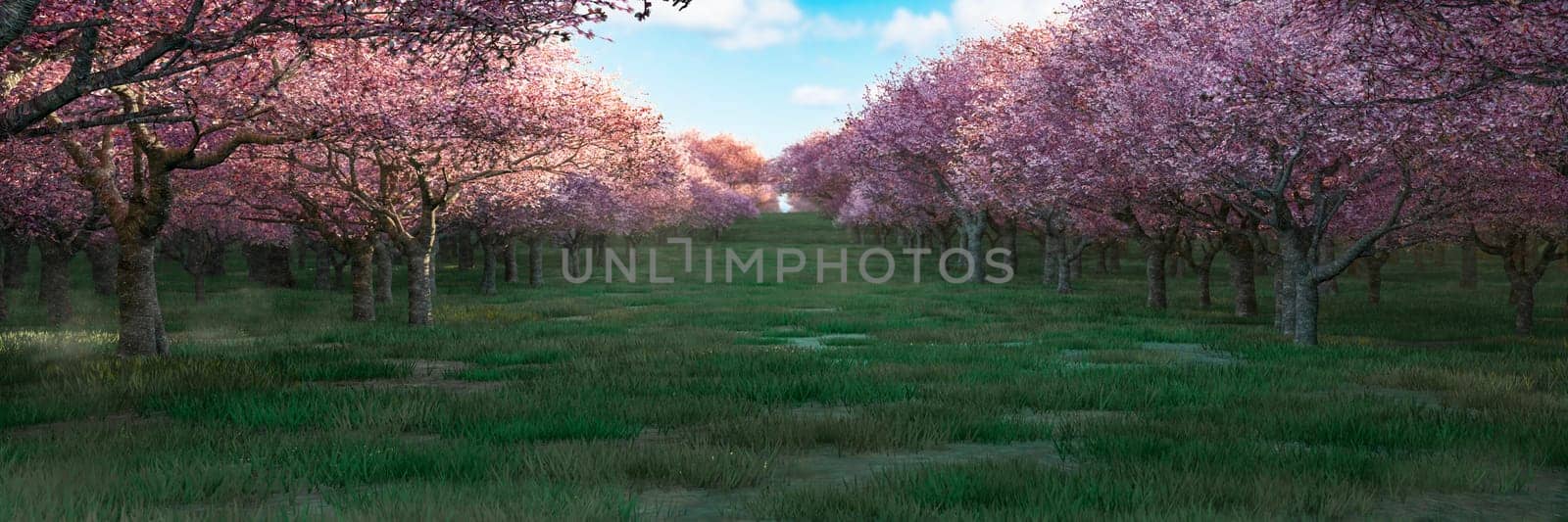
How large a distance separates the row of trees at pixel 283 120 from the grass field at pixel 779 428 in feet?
10.1

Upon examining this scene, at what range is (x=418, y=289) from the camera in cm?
2403

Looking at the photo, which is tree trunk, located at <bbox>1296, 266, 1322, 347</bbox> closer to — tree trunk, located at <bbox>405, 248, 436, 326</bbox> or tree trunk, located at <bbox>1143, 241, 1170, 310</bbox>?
tree trunk, located at <bbox>1143, 241, 1170, 310</bbox>

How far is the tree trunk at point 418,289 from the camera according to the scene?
78.2 ft

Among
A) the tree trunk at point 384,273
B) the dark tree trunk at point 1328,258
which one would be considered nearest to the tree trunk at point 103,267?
the tree trunk at point 384,273

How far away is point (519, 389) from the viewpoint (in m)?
11.5

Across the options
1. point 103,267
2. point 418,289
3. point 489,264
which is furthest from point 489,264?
point 418,289

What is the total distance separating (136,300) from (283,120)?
371 cm

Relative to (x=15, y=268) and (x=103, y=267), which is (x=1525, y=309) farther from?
(x=15, y=268)

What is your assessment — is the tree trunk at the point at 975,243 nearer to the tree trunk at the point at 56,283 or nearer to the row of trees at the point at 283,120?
the row of trees at the point at 283,120

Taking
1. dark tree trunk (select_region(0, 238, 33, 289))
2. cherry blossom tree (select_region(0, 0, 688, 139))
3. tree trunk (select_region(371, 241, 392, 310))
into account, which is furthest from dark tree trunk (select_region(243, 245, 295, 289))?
cherry blossom tree (select_region(0, 0, 688, 139))

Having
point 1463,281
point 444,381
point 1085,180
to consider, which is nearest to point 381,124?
point 444,381

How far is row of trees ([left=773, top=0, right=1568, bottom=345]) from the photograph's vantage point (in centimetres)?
1036

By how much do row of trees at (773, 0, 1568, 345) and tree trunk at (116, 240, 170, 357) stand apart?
51.5ft

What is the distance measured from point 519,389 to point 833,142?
58606 millimetres
